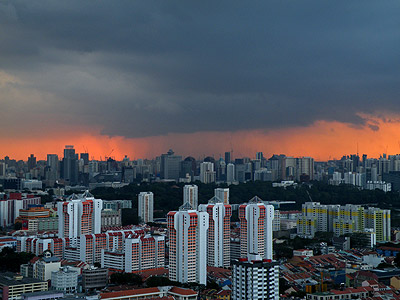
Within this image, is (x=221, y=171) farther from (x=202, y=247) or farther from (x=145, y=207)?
(x=202, y=247)

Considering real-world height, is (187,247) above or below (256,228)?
below

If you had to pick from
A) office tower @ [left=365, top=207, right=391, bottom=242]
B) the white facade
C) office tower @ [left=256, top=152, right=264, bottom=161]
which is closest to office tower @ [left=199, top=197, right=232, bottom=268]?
the white facade

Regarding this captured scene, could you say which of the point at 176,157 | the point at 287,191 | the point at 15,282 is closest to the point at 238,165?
the point at 176,157

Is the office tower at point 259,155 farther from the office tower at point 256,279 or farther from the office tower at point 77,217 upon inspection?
the office tower at point 256,279

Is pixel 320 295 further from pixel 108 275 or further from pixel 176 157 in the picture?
pixel 176 157

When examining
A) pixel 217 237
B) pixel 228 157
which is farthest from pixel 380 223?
pixel 228 157

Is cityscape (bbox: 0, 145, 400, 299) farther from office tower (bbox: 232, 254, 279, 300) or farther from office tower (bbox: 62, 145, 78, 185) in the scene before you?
office tower (bbox: 62, 145, 78, 185)
